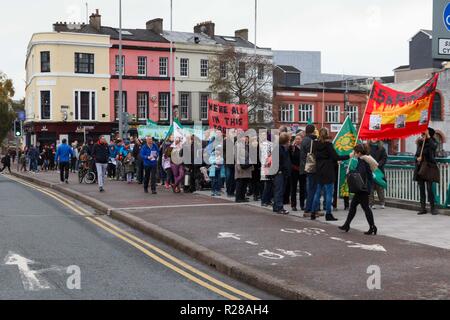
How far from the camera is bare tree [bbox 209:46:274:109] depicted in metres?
52.8

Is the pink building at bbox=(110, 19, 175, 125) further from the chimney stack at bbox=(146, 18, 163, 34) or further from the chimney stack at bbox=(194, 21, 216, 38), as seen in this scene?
the chimney stack at bbox=(194, 21, 216, 38)

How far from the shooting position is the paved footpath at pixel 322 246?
755cm

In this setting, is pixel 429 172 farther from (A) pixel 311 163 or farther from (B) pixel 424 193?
(A) pixel 311 163

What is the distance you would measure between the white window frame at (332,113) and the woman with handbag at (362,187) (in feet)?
204

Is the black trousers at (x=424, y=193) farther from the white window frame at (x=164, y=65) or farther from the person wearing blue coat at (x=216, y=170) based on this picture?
the white window frame at (x=164, y=65)

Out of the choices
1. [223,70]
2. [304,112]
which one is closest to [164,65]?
[223,70]

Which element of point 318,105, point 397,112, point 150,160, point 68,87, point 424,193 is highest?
point 68,87

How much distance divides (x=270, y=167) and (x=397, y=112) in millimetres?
3232

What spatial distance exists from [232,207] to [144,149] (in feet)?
19.0

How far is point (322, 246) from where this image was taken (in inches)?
406

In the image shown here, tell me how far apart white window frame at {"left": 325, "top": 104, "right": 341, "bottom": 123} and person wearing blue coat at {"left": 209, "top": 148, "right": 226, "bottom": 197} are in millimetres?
55433

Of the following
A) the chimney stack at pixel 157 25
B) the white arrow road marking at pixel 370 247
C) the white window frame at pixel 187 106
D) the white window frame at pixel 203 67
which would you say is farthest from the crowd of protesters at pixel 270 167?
the chimney stack at pixel 157 25

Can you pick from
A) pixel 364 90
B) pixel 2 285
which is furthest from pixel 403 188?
pixel 364 90

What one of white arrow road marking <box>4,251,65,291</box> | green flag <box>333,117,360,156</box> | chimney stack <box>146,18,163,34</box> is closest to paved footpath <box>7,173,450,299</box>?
green flag <box>333,117,360,156</box>
